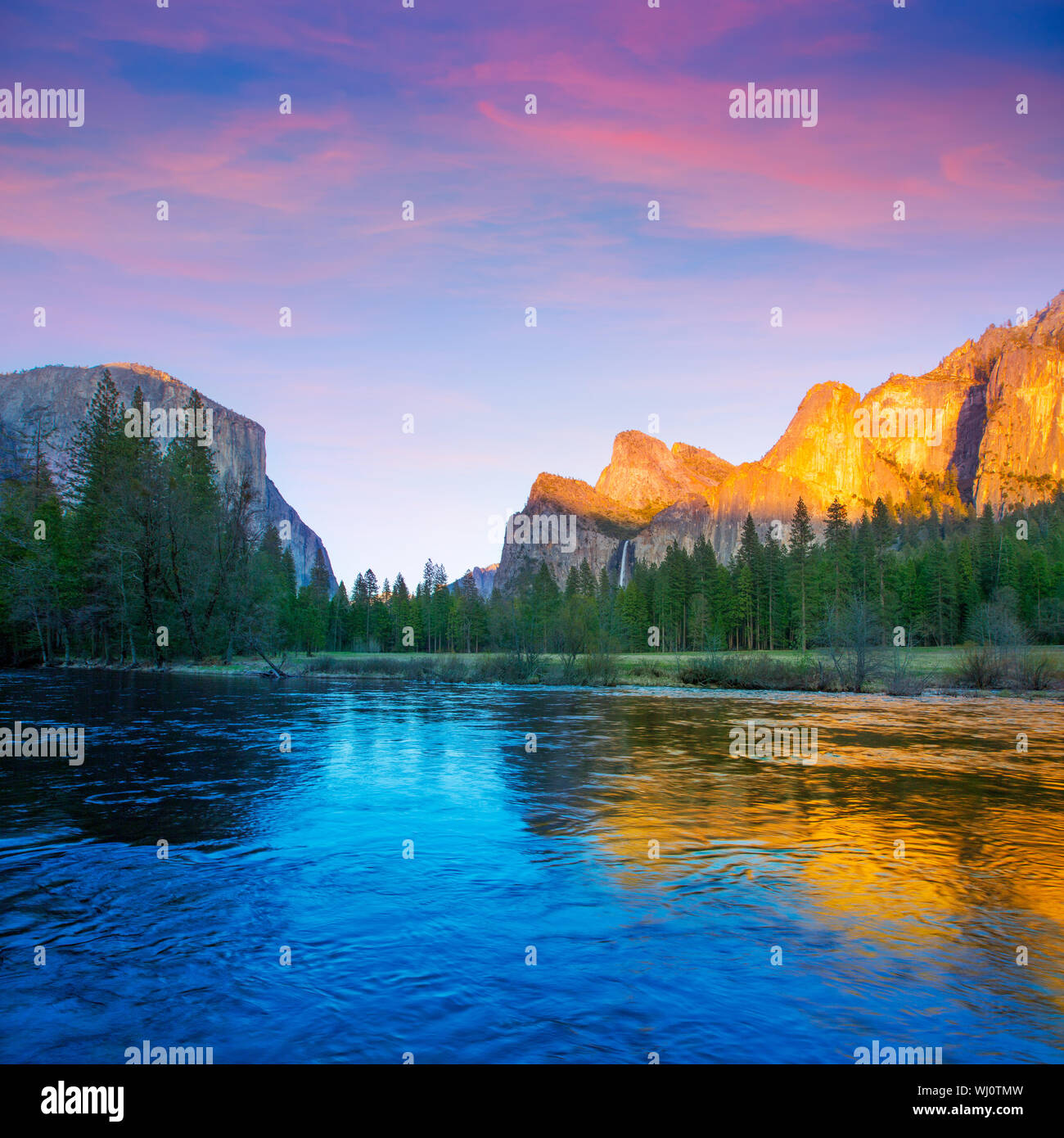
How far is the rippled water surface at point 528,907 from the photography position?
613 cm

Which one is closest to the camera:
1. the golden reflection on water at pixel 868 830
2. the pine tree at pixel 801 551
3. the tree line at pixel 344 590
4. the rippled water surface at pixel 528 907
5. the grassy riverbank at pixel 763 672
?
the rippled water surface at pixel 528 907

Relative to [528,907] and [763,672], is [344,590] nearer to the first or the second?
[763,672]

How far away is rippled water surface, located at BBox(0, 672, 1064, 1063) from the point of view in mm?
6133

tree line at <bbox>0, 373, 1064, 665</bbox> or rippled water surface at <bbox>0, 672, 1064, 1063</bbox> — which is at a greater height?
tree line at <bbox>0, 373, 1064, 665</bbox>

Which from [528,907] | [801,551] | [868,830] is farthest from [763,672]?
[801,551]

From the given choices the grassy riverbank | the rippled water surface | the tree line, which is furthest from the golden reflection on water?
the tree line

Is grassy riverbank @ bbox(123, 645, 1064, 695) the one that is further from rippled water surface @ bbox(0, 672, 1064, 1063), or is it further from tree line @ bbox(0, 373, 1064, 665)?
rippled water surface @ bbox(0, 672, 1064, 1063)

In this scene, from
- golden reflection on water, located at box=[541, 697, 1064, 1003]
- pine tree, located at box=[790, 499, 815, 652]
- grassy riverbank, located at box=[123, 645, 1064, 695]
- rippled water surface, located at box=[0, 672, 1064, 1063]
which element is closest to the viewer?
rippled water surface, located at box=[0, 672, 1064, 1063]

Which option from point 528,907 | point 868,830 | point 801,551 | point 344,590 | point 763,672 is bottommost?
point 763,672

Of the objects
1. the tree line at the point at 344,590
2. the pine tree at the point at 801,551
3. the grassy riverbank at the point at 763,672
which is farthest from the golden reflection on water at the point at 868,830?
the pine tree at the point at 801,551

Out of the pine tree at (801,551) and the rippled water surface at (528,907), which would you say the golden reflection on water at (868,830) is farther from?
the pine tree at (801,551)

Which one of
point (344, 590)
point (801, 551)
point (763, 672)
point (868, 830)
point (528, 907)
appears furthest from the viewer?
point (344, 590)

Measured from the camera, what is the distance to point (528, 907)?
29.8ft
